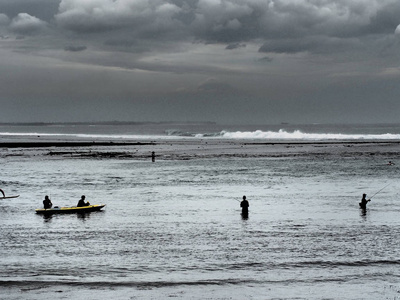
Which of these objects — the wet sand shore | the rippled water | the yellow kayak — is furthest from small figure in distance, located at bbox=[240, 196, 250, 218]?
the wet sand shore

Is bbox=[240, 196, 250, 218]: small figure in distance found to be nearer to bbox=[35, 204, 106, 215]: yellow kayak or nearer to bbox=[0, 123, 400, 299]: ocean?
bbox=[0, 123, 400, 299]: ocean

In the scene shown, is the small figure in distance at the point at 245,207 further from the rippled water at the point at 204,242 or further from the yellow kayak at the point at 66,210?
the yellow kayak at the point at 66,210

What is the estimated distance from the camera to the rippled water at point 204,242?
1964 cm

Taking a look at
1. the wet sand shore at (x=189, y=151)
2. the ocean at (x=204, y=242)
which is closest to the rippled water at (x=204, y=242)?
the ocean at (x=204, y=242)

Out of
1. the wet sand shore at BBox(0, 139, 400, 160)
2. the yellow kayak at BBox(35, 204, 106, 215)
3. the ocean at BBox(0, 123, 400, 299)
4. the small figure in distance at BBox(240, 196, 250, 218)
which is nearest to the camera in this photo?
the ocean at BBox(0, 123, 400, 299)

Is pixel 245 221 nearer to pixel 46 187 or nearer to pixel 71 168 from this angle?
pixel 46 187

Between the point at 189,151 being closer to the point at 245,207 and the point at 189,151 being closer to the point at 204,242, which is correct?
the point at 245,207

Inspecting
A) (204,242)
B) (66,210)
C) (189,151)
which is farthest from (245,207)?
(189,151)

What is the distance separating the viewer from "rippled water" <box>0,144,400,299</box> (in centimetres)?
1964

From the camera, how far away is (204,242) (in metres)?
27.0

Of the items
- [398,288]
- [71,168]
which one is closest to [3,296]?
[398,288]

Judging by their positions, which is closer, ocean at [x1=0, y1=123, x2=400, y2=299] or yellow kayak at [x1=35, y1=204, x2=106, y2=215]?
ocean at [x1=0, y1=123, x2=400, y2=299]

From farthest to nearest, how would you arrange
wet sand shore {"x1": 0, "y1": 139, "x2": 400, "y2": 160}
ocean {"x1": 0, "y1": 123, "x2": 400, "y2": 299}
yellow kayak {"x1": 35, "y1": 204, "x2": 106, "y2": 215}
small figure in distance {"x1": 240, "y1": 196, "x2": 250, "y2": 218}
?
wet sand shore {"x1": 0, "y1": 139, "x2": 400, "y2": 160} → yellow kayak {"x1": 35, "y1": 204, "x2": 106, "y2": 215} → small figure in distance {"x1": 240, "y1": 196, "x2": 250, "y2": 218} → ocean {"x1": 0, "y1": 123, "x2": 400, "y2": 299}

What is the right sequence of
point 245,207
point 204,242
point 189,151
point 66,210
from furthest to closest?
1. point 189,151
2. point 66,210
3. point 245,207
4. point 204,242
